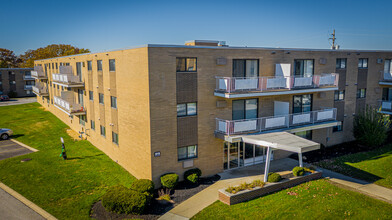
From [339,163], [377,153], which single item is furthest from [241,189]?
[377,153]

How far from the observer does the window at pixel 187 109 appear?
17.6m

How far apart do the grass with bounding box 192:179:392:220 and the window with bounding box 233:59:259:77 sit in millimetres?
7972

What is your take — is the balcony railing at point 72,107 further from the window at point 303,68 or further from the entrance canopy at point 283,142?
the window at point 303,68

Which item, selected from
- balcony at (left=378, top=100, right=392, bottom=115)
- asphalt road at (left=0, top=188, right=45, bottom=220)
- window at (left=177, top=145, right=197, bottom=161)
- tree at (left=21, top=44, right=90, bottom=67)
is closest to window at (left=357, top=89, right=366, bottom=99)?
balcony at (left=378, top=100, right=392, bottom=115)

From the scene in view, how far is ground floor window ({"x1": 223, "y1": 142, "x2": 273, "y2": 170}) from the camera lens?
1970 cm

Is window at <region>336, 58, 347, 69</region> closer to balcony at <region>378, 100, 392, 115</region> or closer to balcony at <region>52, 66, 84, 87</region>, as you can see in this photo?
balcony at <region>378, 100, 392, 115</region>

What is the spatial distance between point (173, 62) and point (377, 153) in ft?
60.3

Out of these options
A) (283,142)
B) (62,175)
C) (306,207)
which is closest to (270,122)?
(283,142)

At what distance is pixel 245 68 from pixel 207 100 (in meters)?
3.66

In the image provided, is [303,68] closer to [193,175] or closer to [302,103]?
[302,103]

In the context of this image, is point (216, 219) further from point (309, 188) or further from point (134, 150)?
point (134, 150)

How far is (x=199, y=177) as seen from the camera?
18250mm

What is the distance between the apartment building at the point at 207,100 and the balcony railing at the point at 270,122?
65 mm

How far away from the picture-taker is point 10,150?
80.8 feet
